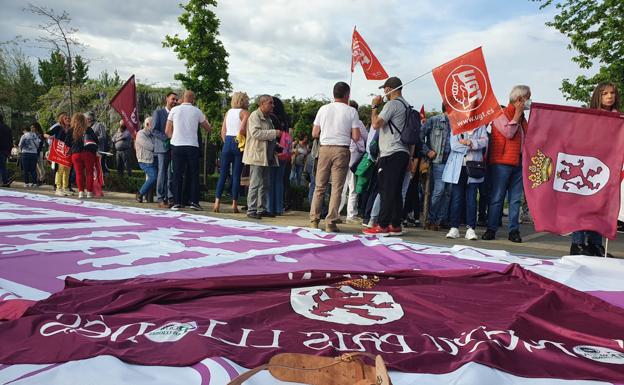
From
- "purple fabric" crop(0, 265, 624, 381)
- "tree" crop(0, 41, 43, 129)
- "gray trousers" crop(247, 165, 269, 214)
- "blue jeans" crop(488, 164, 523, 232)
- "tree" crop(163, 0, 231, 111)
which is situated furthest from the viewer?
"tree" crop(0, 41, 43, 129)

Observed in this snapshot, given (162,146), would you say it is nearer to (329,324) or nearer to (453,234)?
(453,234)

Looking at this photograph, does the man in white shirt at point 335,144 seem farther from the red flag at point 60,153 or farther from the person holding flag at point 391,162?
the red flag at point 60,153

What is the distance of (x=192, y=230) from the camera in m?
5.29

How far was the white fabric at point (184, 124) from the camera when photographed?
26.6ft

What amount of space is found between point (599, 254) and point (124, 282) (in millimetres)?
4948

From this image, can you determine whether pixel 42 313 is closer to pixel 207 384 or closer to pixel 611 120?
pixel 207 384

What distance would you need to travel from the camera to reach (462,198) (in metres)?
6.96

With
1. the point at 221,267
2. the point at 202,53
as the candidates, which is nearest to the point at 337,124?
the point at 221,267

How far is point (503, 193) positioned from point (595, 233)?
4.65ft

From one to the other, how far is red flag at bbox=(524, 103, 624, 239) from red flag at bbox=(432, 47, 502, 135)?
1.22 m

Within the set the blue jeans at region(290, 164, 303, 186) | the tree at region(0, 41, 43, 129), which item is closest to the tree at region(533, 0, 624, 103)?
the blue jeans at region(290, 164, 303, 186)

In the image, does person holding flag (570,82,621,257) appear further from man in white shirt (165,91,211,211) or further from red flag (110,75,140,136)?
red flag (110,75,140,136)

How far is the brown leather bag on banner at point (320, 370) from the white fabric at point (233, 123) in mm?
6754

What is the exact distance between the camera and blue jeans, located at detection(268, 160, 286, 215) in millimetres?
8328
